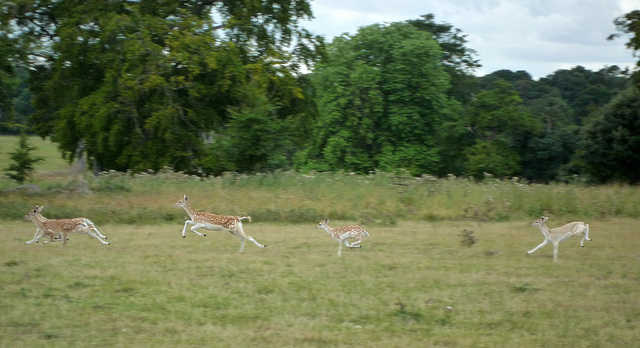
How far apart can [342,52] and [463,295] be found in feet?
156

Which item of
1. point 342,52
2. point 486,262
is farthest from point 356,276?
point 342,52

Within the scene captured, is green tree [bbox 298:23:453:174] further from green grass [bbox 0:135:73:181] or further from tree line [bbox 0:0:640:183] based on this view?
green grass [bbox 0:135:73:181]

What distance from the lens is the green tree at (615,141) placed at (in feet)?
139

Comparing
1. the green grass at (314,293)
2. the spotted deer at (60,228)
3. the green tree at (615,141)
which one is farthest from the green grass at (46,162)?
the green grass at (314,293)

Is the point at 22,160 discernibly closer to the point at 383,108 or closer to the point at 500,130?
the point at 383,108

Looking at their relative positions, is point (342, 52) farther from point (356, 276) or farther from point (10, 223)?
point (356, 276)

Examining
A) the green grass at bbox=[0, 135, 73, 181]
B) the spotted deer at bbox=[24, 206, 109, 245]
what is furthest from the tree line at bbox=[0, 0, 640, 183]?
the green grass at bbox=[0, 135, 73, 181]

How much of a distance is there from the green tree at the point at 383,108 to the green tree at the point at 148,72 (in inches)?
794

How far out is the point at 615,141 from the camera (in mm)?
42750

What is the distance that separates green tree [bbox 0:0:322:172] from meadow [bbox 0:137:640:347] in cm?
745

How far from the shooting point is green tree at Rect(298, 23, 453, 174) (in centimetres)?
5500

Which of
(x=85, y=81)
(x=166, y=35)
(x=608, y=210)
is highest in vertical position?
(x=166, y=35)

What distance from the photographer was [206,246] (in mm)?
16891

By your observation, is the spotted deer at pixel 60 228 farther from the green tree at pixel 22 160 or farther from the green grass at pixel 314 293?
the green tree at pixel 22 160
